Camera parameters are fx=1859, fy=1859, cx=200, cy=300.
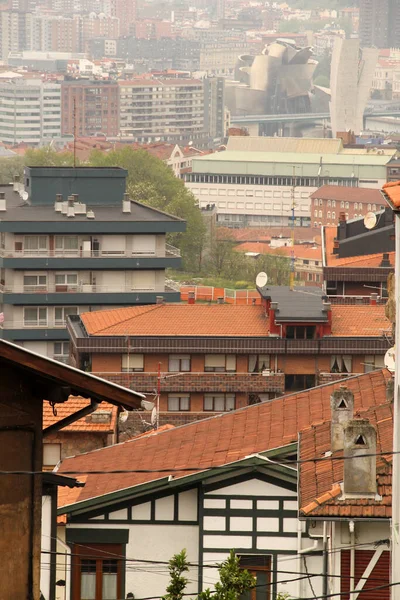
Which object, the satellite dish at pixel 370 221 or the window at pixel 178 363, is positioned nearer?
the window at pixel 178 363

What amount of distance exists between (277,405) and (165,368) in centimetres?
2786

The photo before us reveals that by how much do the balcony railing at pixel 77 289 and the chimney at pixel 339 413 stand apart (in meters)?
46.7

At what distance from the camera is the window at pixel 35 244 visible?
6462 cm

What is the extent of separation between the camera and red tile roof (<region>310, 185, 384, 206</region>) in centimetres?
17227

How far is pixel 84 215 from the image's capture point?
219 ft

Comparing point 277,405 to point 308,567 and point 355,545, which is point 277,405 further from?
point 355,545

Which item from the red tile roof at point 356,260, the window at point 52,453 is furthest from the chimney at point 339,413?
the red tile roof at point 356,260

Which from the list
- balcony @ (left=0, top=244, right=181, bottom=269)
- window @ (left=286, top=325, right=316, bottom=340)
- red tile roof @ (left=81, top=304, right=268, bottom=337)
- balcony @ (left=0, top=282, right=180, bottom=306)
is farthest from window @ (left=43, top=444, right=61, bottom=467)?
balcony @ (left=0, top=244, right=181, bottom=269)

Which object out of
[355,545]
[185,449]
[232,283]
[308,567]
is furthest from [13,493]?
[232,283]

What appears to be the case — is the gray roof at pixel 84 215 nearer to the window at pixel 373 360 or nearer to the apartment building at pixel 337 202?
the window at pixel 373 360

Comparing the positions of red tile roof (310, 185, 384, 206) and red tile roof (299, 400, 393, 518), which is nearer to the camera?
red tile roof (299, 400, 393, 518)

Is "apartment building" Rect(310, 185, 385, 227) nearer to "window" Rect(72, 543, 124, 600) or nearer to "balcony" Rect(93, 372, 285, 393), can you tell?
"balcony" Rect(93, 372, 285, 393)

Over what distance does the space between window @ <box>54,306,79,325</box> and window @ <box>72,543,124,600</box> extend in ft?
150

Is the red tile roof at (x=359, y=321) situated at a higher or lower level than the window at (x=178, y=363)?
higher
